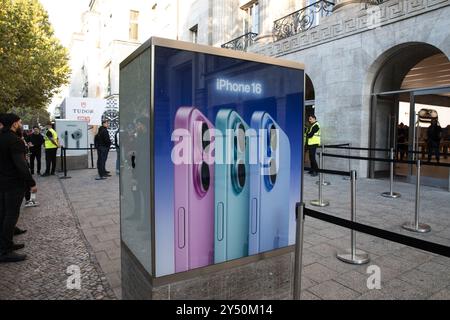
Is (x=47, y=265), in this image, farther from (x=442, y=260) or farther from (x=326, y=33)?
(x=326, y=33)

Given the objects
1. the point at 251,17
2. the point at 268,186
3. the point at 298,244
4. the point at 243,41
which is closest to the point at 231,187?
the point at 268,186

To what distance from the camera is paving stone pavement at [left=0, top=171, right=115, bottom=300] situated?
324 cm

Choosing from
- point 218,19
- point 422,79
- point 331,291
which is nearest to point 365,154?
point 422,79

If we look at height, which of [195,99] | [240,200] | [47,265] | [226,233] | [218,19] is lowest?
[47,265]

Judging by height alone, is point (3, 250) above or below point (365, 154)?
below

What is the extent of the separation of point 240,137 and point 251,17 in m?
16.9

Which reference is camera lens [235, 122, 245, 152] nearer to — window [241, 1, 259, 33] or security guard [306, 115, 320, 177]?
security guard [306, 115, 320, 177]

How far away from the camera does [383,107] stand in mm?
10570

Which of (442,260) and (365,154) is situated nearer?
(442,260)

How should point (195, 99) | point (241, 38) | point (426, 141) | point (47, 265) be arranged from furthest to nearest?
point (241, 38) → point (426, 141) → point (47, 265) → point (195, 99)

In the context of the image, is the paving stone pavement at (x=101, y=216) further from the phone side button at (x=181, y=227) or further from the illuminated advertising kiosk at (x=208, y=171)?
the phone side button at (x=181, y=227)

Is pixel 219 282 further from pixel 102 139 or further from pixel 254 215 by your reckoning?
pixel 102 139

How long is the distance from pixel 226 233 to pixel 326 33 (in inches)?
403

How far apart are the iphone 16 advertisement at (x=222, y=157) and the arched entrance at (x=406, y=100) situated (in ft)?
26.2
